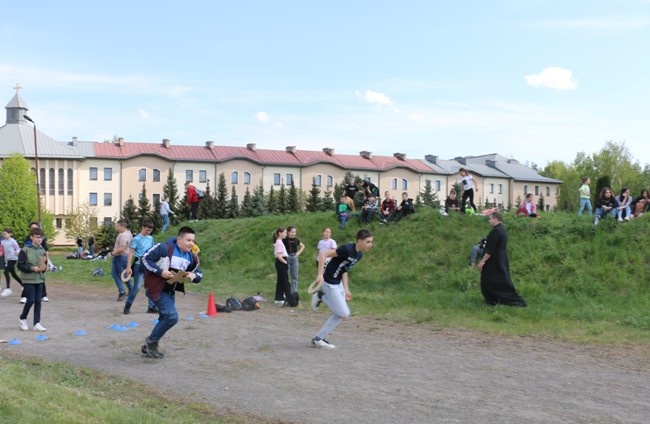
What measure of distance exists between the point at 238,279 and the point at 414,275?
6458mm

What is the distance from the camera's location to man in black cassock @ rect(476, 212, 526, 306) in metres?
14.2

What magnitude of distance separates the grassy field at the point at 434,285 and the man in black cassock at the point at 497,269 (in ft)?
1.21

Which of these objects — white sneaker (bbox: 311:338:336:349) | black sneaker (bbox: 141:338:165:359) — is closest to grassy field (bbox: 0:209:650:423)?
black sneaker (bbox: 141:338:165:359)

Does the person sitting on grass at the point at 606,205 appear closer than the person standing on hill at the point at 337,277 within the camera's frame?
No

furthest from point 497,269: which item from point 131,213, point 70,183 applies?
point 70,183

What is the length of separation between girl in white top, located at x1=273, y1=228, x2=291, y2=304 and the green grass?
188cm

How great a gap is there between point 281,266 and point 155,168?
7019 centimetres

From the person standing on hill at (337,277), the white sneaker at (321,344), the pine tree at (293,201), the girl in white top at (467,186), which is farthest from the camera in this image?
the pine tree at (293,201)

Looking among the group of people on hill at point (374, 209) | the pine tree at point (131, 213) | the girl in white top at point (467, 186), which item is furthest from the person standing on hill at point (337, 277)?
the pine tree at point (131, 213)

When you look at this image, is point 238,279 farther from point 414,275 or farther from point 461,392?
point 461,392

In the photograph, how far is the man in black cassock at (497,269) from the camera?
14156 mm

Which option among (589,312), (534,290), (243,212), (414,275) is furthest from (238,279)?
(243,212)

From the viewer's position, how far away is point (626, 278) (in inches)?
640

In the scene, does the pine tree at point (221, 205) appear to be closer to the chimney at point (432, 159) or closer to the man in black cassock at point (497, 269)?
the chimney at point (432, 159)
